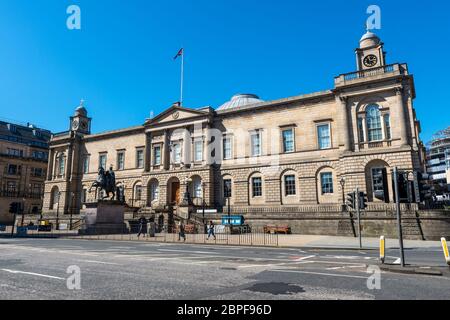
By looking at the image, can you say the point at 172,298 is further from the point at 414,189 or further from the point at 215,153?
the point at 215,153

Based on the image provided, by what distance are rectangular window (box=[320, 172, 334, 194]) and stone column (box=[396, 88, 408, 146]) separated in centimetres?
806

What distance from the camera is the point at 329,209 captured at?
32.1 metres

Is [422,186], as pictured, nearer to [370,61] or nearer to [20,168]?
[370,61]

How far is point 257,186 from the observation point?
1592 inches

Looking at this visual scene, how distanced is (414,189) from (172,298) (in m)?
9.15

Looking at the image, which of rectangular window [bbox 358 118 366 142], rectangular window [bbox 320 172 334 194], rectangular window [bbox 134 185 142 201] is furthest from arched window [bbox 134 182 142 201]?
rectangular window [bbox 358 118 366 142]

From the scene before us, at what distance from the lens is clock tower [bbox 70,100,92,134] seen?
2330 inches

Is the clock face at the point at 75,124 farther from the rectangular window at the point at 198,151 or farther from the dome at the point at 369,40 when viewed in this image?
the dome at the point at 369,40

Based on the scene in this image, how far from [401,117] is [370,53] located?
7.95 metres

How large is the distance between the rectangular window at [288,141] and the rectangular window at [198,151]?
1145 cm

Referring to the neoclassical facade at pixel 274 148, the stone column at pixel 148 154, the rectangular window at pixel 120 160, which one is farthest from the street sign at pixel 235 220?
the rectangular window at pixel 120 160

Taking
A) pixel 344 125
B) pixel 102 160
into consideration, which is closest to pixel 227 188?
pixel 344 125
